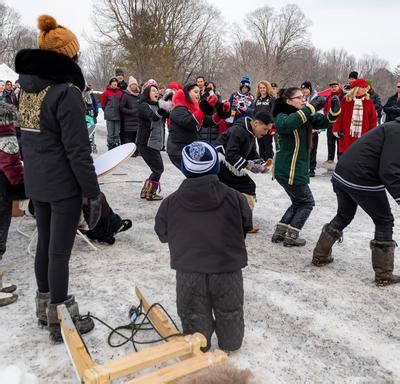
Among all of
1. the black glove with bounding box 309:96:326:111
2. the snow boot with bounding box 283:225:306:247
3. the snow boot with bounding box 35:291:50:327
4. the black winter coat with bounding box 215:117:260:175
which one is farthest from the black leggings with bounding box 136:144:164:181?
the snow boot with bounding box 35:291:50:327

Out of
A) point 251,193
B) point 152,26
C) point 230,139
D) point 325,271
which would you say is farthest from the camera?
point 152,26

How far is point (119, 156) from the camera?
3.96 m

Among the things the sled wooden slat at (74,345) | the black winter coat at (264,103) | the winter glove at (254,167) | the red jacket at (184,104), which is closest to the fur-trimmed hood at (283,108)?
the winter glove at (254,167)

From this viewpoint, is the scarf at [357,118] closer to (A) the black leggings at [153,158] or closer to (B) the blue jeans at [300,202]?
(B) the blue jeans at [300,202]

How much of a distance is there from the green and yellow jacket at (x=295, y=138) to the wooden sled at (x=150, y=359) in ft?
7.62

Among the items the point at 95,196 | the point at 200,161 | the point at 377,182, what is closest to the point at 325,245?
the point at 377,182

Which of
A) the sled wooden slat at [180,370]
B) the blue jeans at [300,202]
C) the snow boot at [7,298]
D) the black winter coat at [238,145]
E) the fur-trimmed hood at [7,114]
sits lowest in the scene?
the snow boot at [7,298]

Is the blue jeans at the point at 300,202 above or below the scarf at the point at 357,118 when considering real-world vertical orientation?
below

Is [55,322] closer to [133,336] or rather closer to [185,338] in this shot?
[133,336]

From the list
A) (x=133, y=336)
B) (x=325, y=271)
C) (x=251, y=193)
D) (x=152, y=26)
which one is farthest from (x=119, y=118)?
(x=152, y=26)

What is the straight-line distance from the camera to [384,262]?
357 cm

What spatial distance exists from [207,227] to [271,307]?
116 centimetres

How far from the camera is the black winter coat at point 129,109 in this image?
9.79m

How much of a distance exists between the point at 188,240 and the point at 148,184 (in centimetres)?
403
